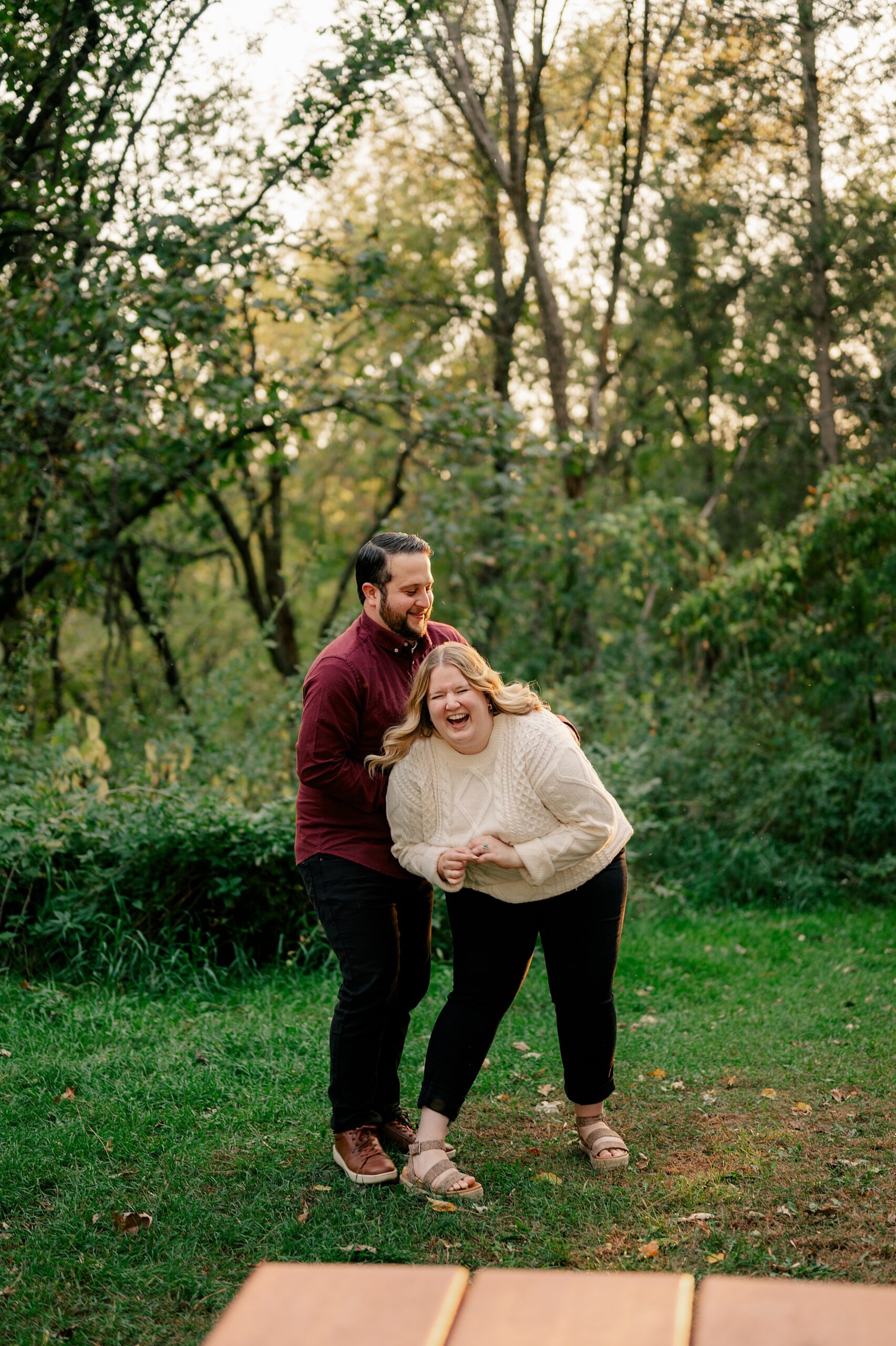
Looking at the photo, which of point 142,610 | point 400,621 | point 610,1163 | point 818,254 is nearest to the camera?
point 400,621

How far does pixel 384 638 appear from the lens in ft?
12.0

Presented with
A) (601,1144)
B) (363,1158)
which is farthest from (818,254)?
(363,1158)

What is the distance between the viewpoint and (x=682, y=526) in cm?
1072

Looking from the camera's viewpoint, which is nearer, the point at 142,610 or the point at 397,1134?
the point at 397,1134

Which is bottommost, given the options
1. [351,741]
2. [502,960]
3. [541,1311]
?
[502,960]

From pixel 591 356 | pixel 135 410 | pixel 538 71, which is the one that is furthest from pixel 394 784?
pixel 591 356

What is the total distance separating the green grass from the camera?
10.4 feet

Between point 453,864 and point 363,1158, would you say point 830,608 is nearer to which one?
point 453,864

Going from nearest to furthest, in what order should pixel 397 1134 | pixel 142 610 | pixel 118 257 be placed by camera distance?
pixel 397 1134 → pixel 118 257 → pixel 142 610

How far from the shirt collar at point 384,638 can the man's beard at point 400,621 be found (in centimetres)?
1

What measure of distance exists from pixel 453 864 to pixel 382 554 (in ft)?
3.03

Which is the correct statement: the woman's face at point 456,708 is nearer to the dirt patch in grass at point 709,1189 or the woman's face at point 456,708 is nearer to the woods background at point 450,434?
the dirt patch in grass at point 709,1189

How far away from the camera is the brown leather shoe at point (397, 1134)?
13.0 feet

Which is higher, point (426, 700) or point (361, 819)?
point (426, 700)
